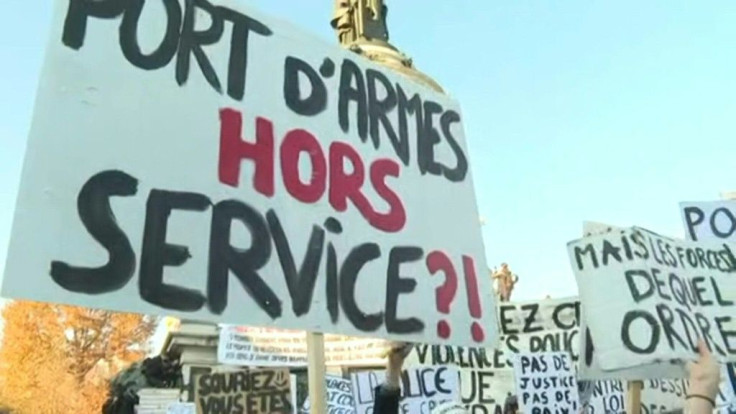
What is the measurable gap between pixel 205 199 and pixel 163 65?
1.28ft

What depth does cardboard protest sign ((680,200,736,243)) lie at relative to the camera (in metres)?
4.53

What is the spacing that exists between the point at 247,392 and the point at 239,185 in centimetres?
318

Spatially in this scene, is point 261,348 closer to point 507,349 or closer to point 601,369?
point 507,349

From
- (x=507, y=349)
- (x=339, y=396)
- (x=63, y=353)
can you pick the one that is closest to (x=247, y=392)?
(x=339, y=396)

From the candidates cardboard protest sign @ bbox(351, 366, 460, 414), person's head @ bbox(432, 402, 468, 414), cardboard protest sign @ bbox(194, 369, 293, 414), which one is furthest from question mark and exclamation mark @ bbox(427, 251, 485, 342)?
cardboard protest sign @ bbox(351, 366, 460, 414)

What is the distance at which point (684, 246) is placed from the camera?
3531 mm

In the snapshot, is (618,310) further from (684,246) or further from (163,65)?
(163,65)

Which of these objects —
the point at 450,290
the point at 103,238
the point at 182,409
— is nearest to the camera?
the point at 103,238

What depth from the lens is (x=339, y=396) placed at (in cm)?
724

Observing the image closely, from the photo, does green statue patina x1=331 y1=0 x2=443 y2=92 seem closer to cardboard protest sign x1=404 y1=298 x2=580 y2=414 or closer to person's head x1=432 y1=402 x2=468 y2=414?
cardboard protest sign x1=404 y1=298 x2=580 y2=414

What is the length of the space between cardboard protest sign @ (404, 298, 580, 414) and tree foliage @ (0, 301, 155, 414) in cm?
2550

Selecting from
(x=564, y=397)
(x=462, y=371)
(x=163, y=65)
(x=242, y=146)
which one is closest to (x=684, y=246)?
(x=242, y=146)

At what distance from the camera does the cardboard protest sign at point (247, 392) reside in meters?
5.06

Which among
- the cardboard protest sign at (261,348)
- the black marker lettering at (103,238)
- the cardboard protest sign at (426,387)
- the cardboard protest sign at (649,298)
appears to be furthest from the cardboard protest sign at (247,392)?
the black marker lettering at (103,238)
